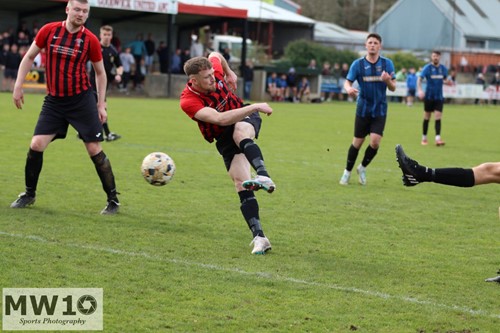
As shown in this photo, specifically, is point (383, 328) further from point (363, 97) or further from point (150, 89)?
point (150, 89)

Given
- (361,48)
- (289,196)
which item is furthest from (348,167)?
(361,48)

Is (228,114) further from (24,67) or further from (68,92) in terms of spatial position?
(24,67)

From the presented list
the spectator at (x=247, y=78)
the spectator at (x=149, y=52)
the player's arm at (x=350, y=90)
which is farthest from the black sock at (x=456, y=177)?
the spectator at (x=149, y=52)

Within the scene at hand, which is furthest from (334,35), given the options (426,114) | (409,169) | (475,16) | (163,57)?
(409,169)

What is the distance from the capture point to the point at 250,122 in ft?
26.3

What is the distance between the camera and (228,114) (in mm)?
7613

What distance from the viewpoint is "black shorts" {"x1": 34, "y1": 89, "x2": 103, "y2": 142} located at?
916 centimetres

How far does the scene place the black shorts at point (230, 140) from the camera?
26.3ft

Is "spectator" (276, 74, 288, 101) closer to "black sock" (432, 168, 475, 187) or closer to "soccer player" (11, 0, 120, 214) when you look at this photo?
"soccer player" (11, 0, 120, 214)

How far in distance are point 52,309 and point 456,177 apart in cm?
330

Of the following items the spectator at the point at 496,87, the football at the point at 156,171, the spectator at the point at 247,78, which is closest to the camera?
the football at the point at 156,171

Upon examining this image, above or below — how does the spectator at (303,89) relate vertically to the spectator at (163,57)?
below

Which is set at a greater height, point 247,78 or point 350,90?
point 350,90

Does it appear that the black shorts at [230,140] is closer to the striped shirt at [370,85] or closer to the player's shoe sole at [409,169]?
the player's shoe sole at [409,169]
